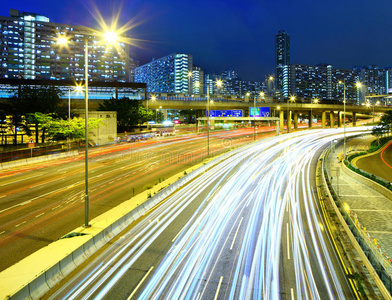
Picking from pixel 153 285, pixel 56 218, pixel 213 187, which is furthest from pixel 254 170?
pixel 153 285

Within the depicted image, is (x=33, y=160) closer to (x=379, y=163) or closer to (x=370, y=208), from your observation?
(x=370, y=208)

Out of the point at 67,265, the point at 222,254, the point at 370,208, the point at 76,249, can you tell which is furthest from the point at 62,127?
the point at 370,208

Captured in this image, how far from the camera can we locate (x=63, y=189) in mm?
25109

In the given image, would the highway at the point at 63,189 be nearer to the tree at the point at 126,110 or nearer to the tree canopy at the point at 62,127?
the tree canopy at the point at 62,127

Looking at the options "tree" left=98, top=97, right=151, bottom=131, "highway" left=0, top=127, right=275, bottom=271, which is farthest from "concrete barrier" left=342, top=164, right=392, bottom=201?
"tree" left=98, top=97, right=151, bottom=131

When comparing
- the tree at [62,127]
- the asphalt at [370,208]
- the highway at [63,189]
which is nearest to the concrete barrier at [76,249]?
the highway at [63,189]

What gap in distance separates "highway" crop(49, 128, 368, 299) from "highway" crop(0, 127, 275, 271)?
4108mm

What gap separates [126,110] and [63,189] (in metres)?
52.7

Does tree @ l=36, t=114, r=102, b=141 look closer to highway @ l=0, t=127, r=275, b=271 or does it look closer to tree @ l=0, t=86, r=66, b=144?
highway @ l=0, t=127, r=275, b=271

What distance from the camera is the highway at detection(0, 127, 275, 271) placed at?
15.4m

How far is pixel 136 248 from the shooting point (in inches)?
542

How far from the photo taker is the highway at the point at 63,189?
606 inches

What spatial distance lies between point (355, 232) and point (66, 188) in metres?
22.5

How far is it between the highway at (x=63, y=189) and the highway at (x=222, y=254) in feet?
13.5
